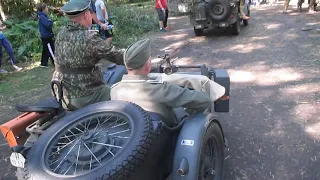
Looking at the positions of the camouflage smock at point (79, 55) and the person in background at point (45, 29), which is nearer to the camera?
the camouflage smock at point (79, 55)

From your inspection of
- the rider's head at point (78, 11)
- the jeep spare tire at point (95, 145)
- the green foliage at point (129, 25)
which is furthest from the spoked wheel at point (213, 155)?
the green foliage at point (129, 25)

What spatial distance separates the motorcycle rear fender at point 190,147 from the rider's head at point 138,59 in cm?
61

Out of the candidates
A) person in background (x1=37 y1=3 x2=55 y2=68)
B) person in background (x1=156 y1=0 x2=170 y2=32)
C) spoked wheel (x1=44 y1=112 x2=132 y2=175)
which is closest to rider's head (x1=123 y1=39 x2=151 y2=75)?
spoked wheel (x1=44 y1=112 x2=132 y2=175)

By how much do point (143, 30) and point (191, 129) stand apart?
10103 millimetres

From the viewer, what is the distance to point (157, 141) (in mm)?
2469

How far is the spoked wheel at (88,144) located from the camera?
2287 millimetres

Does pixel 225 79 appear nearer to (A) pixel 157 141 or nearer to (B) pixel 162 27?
(A) pixel 157 141

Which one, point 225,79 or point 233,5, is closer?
point 225,79

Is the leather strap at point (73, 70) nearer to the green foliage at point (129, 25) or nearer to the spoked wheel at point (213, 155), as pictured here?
the spoked wheel at point (213, 155)

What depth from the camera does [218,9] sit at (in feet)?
32.6

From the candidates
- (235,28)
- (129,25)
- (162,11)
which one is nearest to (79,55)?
(235,28)

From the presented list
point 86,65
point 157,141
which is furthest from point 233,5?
point 157,141

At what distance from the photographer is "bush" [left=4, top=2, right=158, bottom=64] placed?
32.9ft

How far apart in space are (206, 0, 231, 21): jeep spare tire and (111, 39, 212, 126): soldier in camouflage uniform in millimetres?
7520
